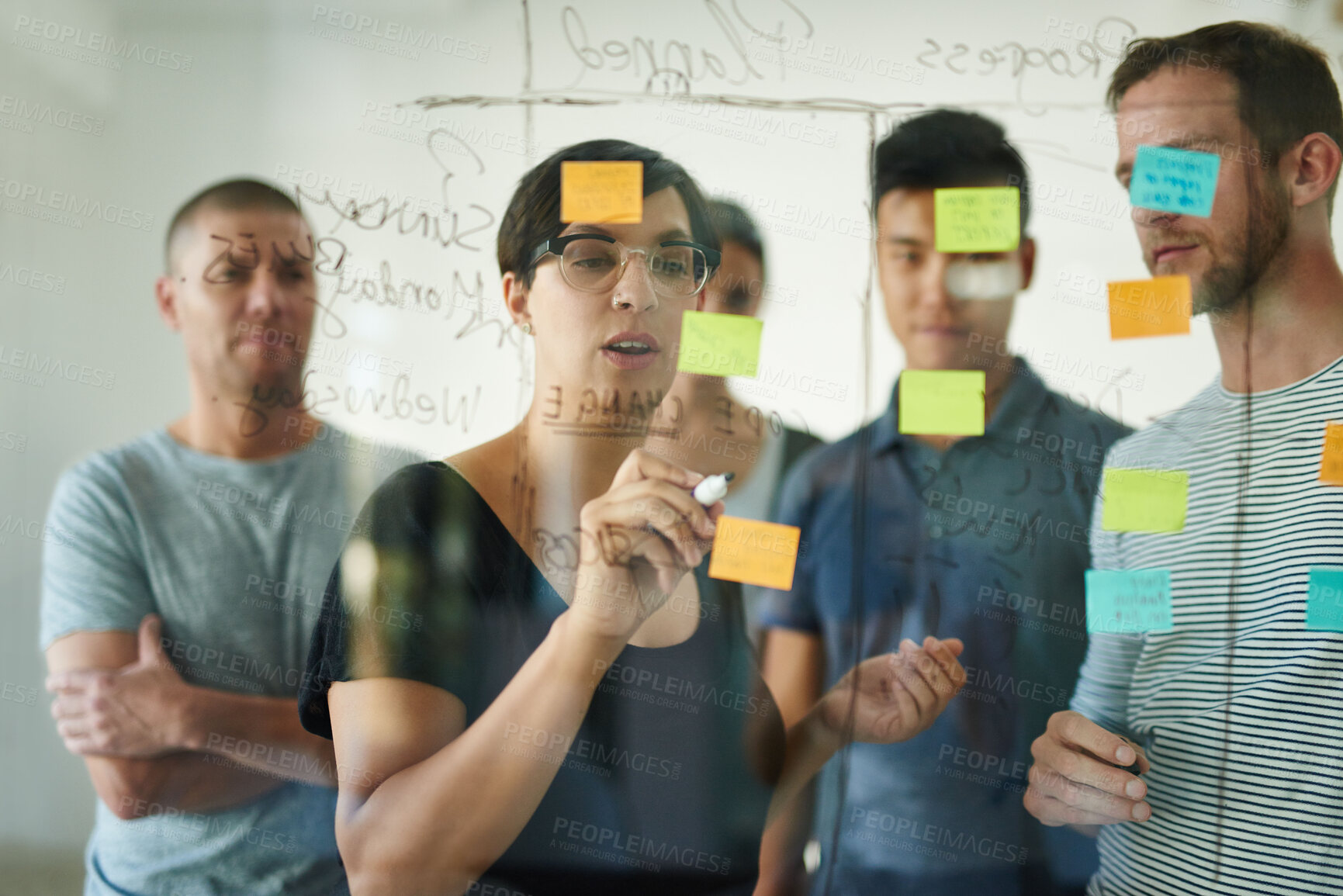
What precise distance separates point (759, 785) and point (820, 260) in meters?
0.80

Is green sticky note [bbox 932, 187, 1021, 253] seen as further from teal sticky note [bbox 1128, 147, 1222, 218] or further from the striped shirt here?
the striped shirt

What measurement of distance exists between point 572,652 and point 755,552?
1.15ft

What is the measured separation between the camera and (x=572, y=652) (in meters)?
1.04

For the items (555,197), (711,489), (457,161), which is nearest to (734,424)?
(711,489)

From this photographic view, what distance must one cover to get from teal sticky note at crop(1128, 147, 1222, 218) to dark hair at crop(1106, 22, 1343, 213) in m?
0.09

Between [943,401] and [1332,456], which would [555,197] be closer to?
[943,401]

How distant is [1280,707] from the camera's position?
1145mm

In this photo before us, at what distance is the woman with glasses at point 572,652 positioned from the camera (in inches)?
41.0

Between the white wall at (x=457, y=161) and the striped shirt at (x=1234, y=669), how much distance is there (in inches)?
5.2

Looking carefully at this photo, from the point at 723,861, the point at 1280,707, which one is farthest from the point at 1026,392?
the point at 723,861

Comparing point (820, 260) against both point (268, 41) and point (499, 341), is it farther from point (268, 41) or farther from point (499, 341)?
point (268, 41)

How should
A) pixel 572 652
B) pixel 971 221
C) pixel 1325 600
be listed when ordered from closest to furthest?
1. pixel 572 652
2. pixel 1325 600
3. pixel 971 221

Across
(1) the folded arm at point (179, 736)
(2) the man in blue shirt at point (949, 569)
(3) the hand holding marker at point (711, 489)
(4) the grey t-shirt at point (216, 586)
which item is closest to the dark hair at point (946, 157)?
(2) the man in blue shirt at point (949, 569)

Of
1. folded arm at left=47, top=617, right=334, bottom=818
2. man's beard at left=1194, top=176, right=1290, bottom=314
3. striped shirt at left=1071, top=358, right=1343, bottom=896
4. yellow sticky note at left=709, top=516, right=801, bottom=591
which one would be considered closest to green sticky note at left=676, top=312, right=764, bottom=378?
yellow sticky note at left=709, top=516, right=801, bottom=591
